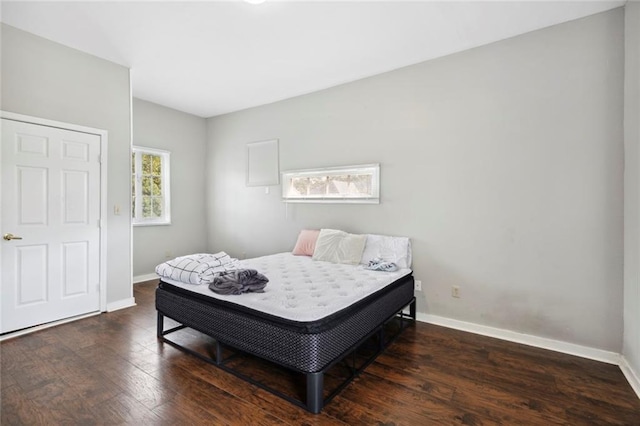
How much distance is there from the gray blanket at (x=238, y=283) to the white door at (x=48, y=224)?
1917mm

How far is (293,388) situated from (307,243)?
2015 millimetres

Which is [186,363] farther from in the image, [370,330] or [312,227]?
[312,227]

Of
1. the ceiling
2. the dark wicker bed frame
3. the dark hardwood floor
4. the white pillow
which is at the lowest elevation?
the dark hardwood floor

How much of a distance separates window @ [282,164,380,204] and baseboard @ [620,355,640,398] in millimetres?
2450

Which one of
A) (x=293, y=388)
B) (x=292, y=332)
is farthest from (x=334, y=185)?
(x=293, y=388)

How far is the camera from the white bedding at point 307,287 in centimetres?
202

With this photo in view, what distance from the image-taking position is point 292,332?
6.21 feet

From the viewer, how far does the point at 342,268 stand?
3172mm

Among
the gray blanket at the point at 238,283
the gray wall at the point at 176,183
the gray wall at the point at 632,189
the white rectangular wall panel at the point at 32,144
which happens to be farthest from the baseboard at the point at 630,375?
the gray wall at the point at 176,183

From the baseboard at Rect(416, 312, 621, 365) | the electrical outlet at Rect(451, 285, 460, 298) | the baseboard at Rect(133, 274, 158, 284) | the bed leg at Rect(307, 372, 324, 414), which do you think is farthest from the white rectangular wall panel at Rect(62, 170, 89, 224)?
the electrical outlet at Rect(451, 285, 460, 298)

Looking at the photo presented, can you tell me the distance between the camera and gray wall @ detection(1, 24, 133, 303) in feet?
9.42

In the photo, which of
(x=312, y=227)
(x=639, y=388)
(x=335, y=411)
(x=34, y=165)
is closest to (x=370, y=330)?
(x=335, y=411)

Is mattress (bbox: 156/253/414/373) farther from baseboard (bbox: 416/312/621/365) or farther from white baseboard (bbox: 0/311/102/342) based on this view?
white baseboard (bbox: 0/311/102/342)

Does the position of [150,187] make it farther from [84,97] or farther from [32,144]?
[32,144]
